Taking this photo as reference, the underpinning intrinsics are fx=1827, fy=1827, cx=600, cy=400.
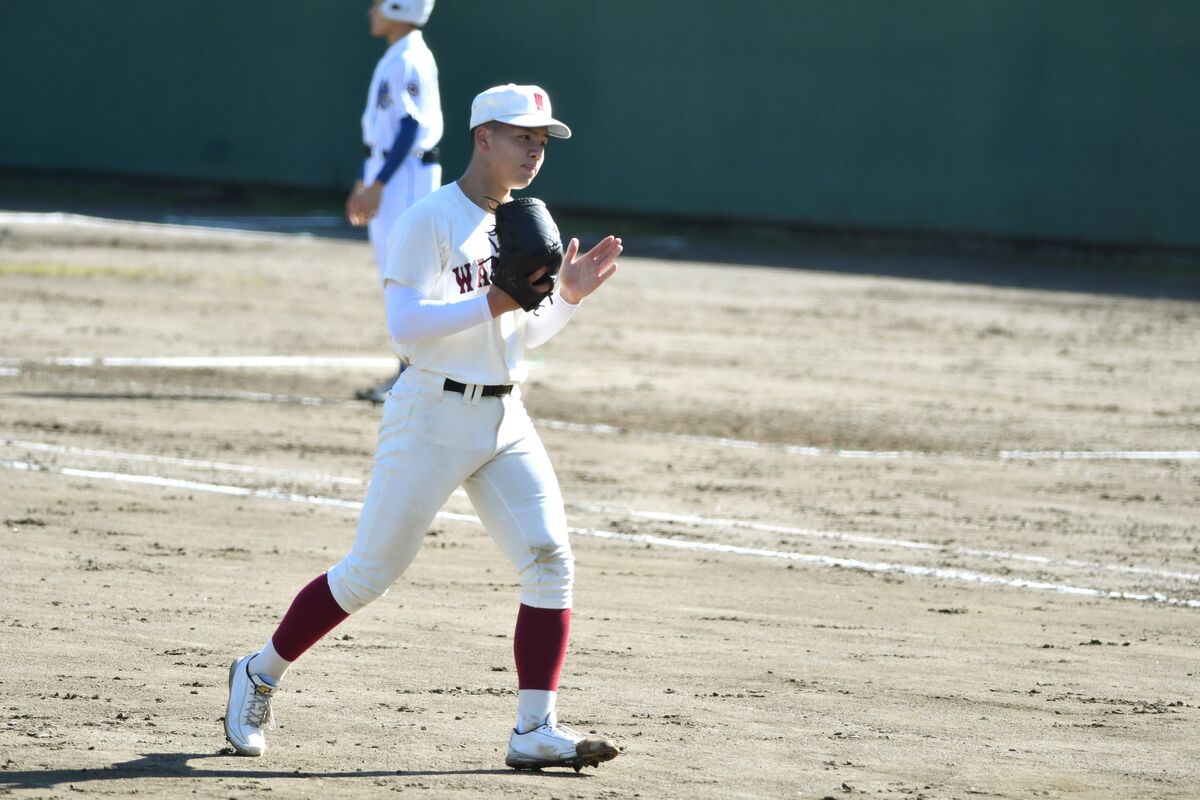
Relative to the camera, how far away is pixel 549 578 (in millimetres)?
5117

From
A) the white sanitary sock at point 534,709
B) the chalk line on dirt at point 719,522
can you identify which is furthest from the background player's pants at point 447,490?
the chalk line on dirt at point 719,522

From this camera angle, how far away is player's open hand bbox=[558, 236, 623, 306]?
525 centimetres

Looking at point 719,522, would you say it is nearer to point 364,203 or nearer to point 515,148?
point 364,203

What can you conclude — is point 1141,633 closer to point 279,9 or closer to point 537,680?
point 537,680

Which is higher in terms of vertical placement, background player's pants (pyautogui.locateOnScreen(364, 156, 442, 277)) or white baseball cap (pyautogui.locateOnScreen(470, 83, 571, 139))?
background player's pants (pyautogui.locateOnScreen(364, 156, 442, 277))

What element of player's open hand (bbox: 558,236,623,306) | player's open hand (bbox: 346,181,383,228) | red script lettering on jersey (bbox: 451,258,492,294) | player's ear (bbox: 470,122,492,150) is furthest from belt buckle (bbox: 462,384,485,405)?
player's open hand (bbox: 346,181,383,228)

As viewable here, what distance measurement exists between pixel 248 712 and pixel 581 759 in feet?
3.13

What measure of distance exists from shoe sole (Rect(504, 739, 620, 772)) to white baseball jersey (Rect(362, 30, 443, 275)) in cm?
669

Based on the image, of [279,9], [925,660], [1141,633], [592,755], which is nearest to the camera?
[592,755]

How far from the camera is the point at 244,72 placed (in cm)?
3206

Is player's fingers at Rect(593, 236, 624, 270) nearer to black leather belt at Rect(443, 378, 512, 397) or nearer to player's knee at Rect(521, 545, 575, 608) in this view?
black leather belt at Rect(443, 378, 512, 397)

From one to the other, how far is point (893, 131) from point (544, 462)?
77.5 ft

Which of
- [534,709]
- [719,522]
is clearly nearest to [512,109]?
[534,709]

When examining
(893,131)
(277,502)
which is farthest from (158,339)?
(893,131)
